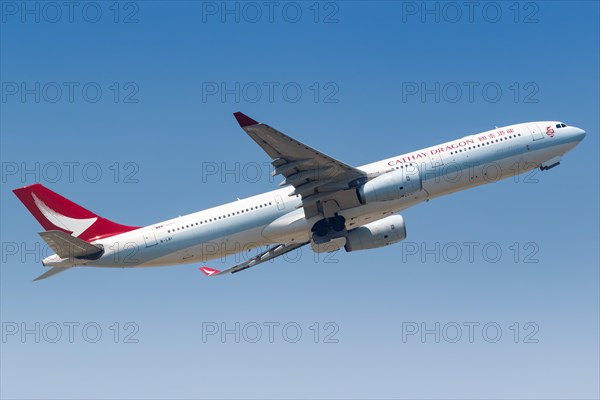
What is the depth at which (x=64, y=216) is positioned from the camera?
55.0 metres

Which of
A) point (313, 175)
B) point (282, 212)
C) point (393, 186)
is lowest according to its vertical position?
point (282, 212)

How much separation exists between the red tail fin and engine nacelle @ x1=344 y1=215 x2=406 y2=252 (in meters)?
13.9

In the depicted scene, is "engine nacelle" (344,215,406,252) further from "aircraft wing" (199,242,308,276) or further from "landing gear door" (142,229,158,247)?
"landing gear door" (142,229,158,247)

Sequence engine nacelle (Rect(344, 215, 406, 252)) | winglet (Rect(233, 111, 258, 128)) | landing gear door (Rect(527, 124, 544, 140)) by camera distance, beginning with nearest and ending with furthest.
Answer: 1. winglet (Rect(233, 111, 258, 128))
2. landing gear door (Rect(527, 124, 544, 140))
3. engine nacelle (Rect(344, 215, 406, 252))

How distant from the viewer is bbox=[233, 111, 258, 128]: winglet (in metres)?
46.0

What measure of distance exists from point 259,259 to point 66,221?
13.5 meters

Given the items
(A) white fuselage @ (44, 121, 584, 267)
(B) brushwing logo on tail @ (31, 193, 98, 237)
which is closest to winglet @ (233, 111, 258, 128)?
(A) white fuselage @ (44, 121, 584, 267)

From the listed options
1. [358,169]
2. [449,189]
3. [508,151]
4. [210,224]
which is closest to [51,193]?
[210,224]

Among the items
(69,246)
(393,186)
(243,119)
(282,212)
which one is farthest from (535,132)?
(69,246)

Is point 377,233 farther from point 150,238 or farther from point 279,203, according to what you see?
point 150,238

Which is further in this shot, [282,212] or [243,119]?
[282,212]

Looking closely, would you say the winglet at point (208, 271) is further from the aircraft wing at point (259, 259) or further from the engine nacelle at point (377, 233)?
the engine nacelle at point (377, 233)

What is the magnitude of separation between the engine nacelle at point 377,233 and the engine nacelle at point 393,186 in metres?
4.62

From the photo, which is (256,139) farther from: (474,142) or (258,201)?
(474,142)
